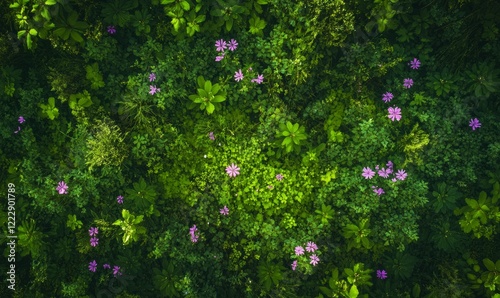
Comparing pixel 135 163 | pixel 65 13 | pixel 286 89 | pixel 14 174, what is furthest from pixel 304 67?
pixel 14 174

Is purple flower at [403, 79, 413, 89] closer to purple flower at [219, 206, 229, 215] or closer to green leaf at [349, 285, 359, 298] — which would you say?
green leaf at [349, 285, 359, 298]

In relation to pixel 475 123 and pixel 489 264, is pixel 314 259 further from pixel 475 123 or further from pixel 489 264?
pixel 475 123

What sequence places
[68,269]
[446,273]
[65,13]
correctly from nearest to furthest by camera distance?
[65,13] < [446,273] < [68,269]

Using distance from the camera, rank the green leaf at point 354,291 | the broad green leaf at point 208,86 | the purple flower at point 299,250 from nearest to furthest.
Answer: the green leaf at point 354,291 → the broad green leaf at point 208,86 → the purple flower at point 299,250

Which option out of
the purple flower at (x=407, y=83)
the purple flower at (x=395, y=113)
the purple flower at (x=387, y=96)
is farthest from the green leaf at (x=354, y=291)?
the purple flower at (x=407, y=83)

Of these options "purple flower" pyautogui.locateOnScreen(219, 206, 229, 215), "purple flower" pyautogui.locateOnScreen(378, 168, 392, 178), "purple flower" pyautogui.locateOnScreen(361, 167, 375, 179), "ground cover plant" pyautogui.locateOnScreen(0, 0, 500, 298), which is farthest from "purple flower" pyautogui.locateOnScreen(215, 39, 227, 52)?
"purple flower" pyautogui.locateOnScreen(378, 168, 392, 178)

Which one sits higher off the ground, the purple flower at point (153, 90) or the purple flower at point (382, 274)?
the purple flower at point (153, 90)

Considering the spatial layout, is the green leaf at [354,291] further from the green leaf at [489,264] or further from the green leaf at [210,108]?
the green leaf at [210,108]

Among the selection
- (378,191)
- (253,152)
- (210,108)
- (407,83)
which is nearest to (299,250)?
(378,191)

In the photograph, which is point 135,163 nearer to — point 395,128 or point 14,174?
point 14,174
